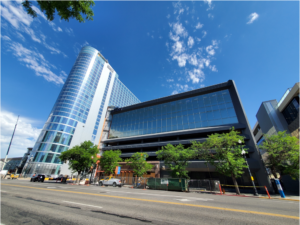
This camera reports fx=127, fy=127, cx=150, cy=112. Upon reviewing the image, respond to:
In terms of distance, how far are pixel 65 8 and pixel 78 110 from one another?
72.8 meters

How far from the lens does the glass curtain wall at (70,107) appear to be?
5691 cm

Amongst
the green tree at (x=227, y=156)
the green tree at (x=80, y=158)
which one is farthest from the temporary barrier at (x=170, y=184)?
the green tree at (x=80, y=158)

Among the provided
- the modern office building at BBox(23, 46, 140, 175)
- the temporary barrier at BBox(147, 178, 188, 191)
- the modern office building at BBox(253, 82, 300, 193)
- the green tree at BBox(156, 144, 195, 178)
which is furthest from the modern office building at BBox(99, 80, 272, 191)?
the modern office building at BBox(23, 46, 140, 175)

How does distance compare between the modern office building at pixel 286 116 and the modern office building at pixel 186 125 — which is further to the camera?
the modern office building at pixel 186 125


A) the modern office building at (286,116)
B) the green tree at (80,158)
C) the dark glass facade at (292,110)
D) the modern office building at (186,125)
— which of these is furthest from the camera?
the green tree at (80,158)

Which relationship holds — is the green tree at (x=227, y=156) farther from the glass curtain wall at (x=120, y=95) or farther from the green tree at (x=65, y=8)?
the glass curtain wall at (x=120, y=95)

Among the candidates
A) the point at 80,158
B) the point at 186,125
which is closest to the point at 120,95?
the point at 80,158

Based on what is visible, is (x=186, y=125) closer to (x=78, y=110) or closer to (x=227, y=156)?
(x=227, y=156)

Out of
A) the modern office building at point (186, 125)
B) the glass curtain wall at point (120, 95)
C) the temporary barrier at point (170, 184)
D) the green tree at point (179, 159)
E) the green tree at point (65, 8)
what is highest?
the glass curtain wall at point (120, 95)

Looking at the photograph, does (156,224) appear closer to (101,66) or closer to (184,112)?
(184,112)

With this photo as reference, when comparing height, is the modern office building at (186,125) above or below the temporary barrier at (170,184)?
above

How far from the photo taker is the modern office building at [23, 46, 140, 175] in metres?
55.8

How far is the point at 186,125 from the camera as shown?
39625mm

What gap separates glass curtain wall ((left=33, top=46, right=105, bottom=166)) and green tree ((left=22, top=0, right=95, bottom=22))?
6710 cm
